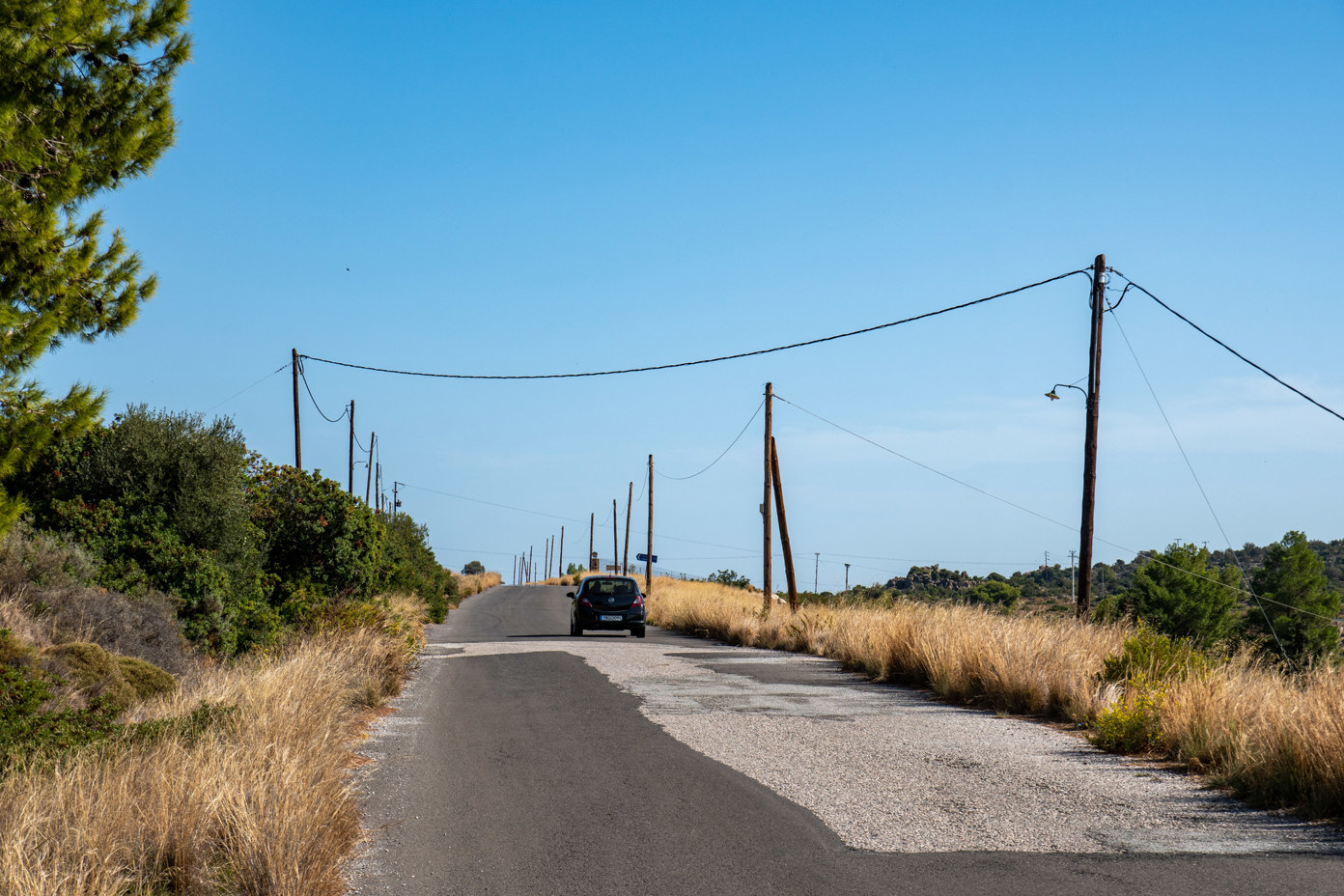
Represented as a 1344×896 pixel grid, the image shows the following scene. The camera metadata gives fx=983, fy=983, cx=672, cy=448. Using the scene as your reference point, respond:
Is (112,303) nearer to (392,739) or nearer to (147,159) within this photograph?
(147,159)

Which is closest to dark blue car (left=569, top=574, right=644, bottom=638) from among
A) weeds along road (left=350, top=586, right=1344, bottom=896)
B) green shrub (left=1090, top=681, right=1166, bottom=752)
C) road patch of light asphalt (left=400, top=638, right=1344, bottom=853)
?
road patch of light asphalt (left=400, top=638, right=1344, bottom=853)

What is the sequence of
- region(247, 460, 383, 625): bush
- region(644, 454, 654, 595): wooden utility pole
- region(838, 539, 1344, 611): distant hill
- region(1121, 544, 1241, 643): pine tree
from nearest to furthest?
region(247, 460, 383, 625): bush, region(644, 454, 654, 595): wooden utility pole, region(1121, 544, 1241, 643): pine tree, region(838, 539, 1344, 611): distant hill

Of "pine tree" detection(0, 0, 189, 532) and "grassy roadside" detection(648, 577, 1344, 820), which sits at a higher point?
"pine tree" detection(0, 0, 189, 532)

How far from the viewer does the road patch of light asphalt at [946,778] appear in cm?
621

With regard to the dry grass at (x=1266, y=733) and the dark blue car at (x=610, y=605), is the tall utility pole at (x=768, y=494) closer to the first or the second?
the dark blue car at (x=610, y=605)

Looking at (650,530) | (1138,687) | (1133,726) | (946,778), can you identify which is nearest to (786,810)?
(946,778)

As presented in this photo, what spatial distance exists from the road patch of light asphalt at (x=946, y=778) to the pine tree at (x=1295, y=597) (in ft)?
213

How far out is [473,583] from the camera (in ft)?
273

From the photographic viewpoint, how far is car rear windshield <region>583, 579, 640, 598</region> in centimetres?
2931

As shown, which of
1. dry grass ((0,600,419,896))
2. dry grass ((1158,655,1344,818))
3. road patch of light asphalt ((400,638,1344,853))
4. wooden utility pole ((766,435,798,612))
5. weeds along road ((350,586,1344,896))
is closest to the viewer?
dry grass ((0,600,419,896))

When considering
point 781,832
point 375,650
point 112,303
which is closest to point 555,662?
point 375,650

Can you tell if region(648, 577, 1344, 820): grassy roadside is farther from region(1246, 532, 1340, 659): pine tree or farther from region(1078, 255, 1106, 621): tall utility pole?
region(1246, 532, 1340, 659): pine tree

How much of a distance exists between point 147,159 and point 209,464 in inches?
334

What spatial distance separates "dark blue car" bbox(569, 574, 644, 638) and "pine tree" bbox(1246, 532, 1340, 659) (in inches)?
2123
